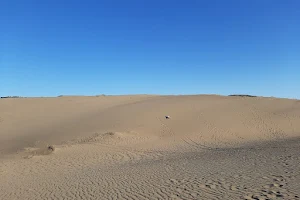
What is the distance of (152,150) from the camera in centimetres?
1864

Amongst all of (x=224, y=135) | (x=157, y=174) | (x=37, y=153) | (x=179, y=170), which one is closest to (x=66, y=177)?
(x=157, y=174)

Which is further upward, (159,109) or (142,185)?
(159,109)

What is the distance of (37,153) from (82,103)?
68.9 feet

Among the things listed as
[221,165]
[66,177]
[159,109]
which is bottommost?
[66,177]

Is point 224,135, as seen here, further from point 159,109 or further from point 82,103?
point 82,103

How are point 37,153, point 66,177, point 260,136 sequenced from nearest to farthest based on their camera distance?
point 66,177 < point 37,153 < point 260,136

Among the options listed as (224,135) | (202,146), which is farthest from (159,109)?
(202,146)

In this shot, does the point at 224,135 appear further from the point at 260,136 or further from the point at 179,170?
the point at 179,170

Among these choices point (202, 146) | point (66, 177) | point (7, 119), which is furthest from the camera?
point (7, 119)

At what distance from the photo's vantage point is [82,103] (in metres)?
39.0

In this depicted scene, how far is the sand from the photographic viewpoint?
9882 millimetres

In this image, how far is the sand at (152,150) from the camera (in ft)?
32.4

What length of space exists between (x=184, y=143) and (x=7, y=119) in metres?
19.0

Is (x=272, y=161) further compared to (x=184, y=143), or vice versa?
(x=184, y=143)
